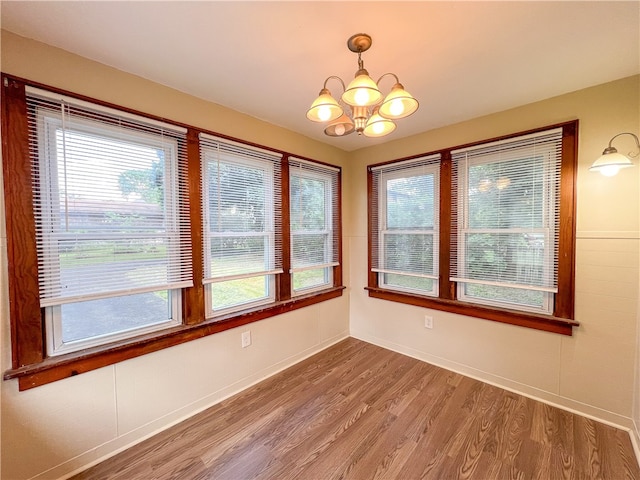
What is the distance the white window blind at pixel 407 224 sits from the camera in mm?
2596

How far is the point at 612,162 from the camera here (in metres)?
1.51

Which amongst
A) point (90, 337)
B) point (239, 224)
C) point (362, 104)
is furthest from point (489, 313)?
point (90, 337)

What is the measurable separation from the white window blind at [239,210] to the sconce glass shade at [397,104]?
1.38 meters

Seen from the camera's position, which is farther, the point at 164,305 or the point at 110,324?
the point at 164,305

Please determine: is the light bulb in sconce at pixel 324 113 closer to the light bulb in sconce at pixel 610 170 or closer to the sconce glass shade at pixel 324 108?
the sconce glass shade at pixel 324 108

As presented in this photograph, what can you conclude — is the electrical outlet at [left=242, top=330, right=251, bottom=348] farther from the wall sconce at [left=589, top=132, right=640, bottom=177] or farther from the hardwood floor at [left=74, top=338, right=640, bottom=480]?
the wall sconce at [left=589, top=132, right=640, bottom=177]

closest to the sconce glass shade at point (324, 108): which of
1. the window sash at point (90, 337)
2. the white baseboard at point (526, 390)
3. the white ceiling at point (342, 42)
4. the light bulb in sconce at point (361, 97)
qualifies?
the light bulb in sconce at point (361, 97)

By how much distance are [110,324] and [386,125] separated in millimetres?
2079

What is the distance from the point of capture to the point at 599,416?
5.94 ft

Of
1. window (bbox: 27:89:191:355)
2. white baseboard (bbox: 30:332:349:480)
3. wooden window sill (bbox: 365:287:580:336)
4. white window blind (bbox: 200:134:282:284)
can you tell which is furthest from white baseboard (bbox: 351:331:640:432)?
window (bbox: 27:89:191:355)

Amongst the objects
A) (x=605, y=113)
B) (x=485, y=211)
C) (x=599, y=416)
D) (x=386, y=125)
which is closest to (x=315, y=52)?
(x=386, y=125)

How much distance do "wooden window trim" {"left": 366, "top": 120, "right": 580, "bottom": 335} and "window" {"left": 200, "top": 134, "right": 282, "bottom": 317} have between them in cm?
146

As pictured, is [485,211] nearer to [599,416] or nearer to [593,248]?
[593,248]

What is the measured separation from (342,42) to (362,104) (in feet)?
1.62
